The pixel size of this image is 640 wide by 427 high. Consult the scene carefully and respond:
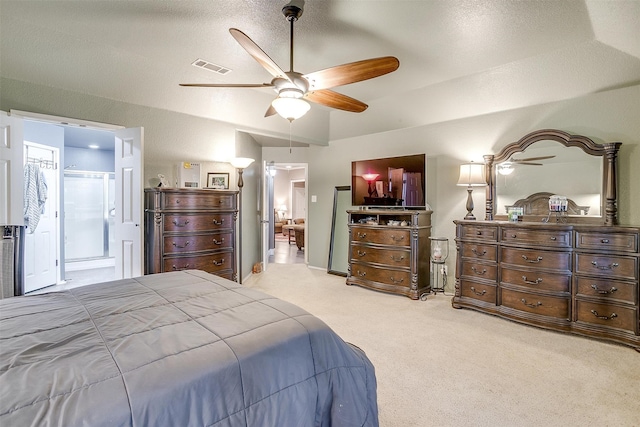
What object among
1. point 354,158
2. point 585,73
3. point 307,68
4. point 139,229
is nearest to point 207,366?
point 139,229

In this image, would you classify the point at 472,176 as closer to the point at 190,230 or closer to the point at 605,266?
the point at 605,266

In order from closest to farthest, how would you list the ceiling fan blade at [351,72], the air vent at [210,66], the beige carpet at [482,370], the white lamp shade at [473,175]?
the beige carpet at [482,370], the ceiling fan blade at [351,72], the air vent at [210,66], the white lamp shade at [473,175]

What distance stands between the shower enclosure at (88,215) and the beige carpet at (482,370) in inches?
201

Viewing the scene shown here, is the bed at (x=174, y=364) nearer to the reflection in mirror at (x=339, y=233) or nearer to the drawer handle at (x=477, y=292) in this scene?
the drawer handle at (x=477, y=292)

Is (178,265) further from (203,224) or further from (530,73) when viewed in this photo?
(530,73)

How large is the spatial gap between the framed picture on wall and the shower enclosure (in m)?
3.50

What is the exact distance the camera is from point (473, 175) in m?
3.80

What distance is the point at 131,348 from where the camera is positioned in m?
1.09

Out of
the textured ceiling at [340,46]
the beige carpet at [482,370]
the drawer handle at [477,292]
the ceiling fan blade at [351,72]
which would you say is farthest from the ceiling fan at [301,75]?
the drawer handle at [477,292]

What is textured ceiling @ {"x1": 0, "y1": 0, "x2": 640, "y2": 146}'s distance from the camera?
2420 mm

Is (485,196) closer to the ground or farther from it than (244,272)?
farther from it

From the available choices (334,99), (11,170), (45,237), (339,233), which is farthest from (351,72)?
(45,237)

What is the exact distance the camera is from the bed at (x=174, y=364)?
0.86m

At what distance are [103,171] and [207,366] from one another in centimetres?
681
